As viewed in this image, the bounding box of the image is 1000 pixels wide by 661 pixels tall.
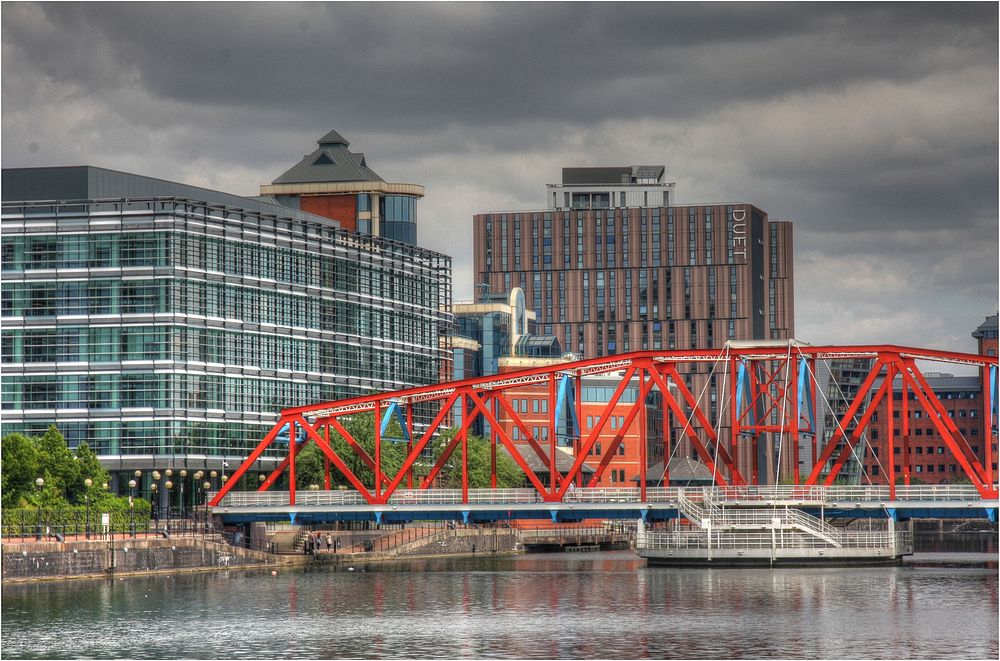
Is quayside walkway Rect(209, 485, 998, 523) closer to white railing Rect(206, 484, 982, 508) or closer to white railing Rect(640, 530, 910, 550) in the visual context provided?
white railing Rect(206, 484, 982, 508)

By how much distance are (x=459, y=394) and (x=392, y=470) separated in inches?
872

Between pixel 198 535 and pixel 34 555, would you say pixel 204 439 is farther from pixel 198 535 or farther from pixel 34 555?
pixel 34 555

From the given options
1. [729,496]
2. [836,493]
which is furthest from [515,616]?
[729,496]

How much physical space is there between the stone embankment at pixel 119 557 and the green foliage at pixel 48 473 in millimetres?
6319

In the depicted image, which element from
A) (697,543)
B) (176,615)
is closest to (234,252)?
(697,543)

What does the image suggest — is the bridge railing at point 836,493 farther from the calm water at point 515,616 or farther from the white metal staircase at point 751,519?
the calm water at point 515,616

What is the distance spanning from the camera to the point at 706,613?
82812mm

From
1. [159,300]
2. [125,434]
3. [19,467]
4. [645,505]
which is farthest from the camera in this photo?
[125,434]

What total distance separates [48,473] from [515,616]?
44.4 meters

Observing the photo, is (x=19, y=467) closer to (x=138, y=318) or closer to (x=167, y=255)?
(x=138, y=318)

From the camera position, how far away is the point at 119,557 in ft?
338

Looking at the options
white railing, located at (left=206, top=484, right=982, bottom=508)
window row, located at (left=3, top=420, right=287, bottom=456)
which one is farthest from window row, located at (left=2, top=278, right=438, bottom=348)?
white railing, located at (left=206, top=484, right=982, bottom=508)

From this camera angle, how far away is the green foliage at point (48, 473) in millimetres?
111312

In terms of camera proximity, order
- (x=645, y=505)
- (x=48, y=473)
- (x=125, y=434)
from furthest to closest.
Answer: (x=125, y=434) < (x=48, y=473) < (x=645, y=505)
